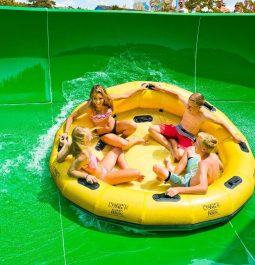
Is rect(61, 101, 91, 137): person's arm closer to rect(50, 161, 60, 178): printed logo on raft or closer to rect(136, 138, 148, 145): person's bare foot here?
rect(50, 161, 60, 178): printed logo on raft

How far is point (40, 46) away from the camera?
6.06 meters

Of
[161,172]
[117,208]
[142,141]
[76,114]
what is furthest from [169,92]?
[117,208]

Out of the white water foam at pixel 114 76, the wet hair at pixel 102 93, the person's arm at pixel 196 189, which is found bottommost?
the person's arm at pixel 196 189

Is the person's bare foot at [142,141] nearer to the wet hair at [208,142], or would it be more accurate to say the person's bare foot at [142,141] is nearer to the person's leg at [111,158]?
the person's leg at [111,158]

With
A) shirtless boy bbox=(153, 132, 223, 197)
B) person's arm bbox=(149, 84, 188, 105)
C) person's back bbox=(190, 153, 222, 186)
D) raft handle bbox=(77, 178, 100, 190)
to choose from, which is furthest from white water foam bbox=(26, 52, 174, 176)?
person's back bbox=(190, 153, 222, 186)

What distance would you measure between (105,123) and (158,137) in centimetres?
64

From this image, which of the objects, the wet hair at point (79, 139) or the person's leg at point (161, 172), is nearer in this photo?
the wet hair at point (79, 139)

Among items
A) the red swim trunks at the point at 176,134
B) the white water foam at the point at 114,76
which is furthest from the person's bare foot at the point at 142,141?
the white water foam at the point at 114,76

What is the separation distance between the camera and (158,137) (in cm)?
458

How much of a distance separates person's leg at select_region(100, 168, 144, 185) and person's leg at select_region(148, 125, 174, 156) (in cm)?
74

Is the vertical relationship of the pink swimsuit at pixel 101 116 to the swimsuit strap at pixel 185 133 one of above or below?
above

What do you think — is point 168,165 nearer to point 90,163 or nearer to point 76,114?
point 90,163

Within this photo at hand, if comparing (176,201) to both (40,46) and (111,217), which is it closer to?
(111,217)

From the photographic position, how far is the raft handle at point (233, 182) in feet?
12.2
